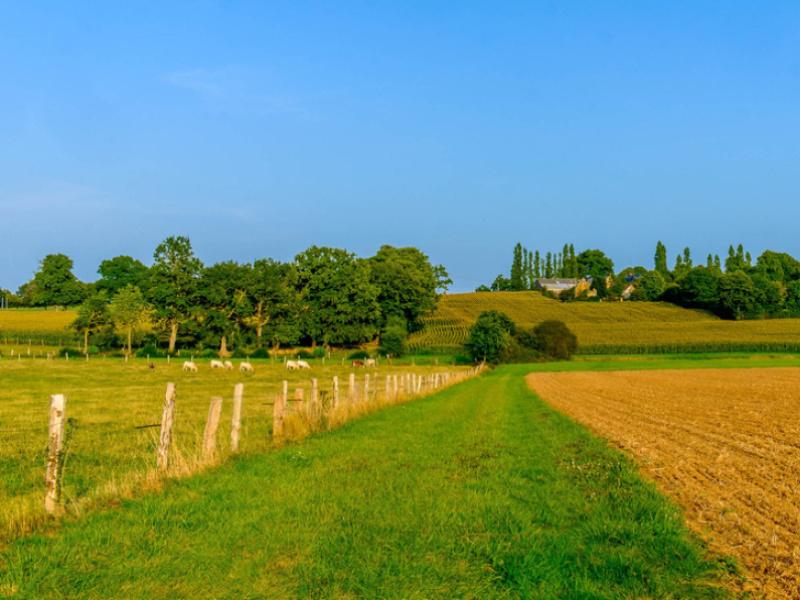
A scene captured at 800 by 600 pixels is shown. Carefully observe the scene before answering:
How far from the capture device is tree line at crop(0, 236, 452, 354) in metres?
83.1

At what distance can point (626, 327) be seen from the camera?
4690 inches

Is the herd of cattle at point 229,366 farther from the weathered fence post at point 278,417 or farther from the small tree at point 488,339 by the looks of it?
the weathered fence post at point 278,417

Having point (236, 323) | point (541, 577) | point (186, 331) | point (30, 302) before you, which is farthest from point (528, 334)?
point (30, 302)

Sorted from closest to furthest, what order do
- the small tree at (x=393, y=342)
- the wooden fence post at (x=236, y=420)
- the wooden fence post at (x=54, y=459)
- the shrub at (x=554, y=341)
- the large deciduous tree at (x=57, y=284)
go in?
1. the wooden fence post at (x=54, y=459)
2. the wooden fence post at (x=236, y=420)
3. the small tree at (x=393, y=342)
4. the shrub at (x=554, y=341)
5. the large deciduous tree at (x=57, y=284)

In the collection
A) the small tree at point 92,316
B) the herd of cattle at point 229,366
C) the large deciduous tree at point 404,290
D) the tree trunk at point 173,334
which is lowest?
the herd of cattle at point 229,366

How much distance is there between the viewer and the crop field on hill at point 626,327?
9850 centimetres

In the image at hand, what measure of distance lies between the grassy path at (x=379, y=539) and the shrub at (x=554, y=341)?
83.8 metres

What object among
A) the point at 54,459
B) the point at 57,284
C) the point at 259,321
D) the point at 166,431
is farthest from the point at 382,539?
the point at 57,284

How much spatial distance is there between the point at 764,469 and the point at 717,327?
379ft

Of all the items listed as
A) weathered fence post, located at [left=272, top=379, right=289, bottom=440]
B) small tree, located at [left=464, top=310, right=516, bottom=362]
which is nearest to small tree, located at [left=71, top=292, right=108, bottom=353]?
small tree, located at [left=464, top=310, right=516, bottom=362]

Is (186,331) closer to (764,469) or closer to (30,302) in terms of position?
(764,469)

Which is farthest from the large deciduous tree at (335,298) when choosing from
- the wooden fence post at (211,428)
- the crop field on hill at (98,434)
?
the wooden fence post at (211,428)

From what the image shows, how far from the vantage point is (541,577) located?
613cm

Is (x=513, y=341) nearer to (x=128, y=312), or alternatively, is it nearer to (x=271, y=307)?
(x=271, y=307)
